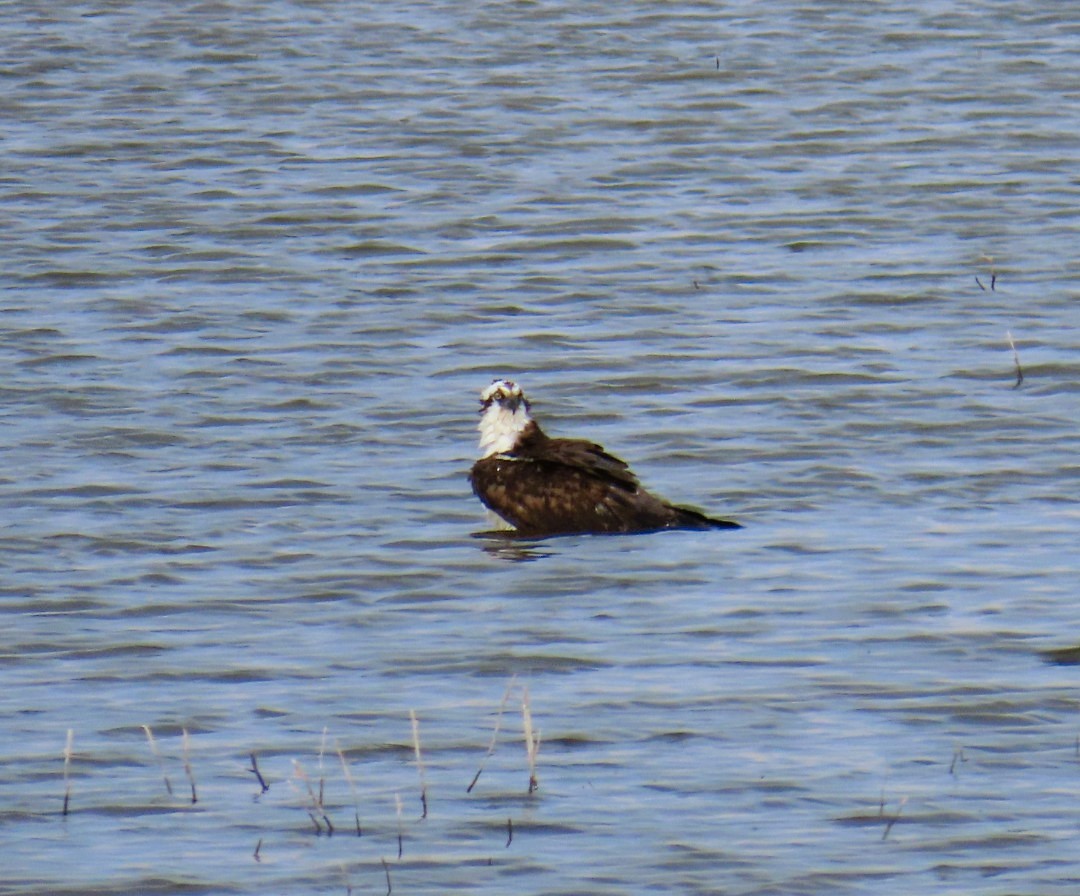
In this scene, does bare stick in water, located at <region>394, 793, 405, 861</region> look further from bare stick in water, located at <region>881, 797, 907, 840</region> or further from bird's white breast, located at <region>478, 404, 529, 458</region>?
bird's white breast, located at <region>478, 404, 529, 458</region>

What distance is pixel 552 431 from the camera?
48.5ft

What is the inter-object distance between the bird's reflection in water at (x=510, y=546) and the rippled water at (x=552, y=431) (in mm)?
87

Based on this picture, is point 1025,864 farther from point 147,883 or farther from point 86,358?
point 86,358

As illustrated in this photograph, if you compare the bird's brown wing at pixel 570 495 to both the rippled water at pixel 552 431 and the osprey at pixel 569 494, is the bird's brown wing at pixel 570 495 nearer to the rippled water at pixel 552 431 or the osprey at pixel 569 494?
the osprey at pixel 569 494

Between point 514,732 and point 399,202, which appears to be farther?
point 399,202

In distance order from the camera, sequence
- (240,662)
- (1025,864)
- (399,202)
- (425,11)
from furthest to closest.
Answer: (425,11) < (399,202) < (240,662) < (1025,864)

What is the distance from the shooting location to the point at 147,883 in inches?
304

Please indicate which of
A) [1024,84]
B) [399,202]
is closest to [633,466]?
[399,202]

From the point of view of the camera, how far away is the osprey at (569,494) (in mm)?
12359

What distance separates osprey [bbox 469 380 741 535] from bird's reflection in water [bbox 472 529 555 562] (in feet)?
0.18

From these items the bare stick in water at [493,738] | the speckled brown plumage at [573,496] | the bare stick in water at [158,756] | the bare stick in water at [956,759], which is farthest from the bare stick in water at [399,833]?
the speckled brown plumage at [573,496]

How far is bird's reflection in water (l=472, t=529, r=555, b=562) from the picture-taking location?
39.7 feet

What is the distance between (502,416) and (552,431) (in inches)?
64.2

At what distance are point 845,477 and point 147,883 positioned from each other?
6.24 metres
